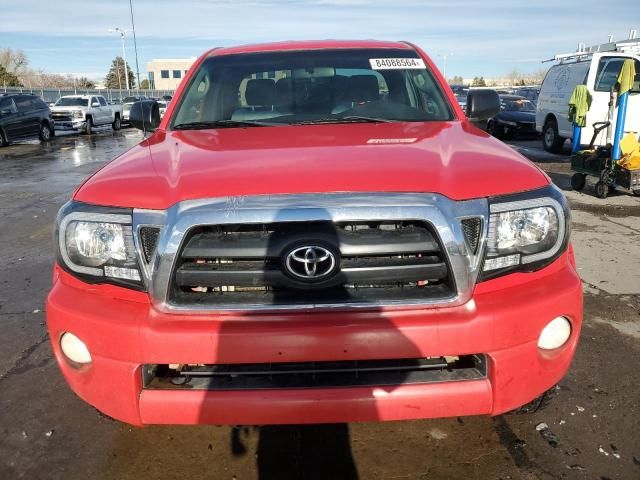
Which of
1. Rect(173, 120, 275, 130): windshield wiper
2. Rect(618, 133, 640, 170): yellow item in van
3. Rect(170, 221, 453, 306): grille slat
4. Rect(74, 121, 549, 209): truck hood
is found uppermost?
Rect(173, 120, 275, 130): windshield wiper

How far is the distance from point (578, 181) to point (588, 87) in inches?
163

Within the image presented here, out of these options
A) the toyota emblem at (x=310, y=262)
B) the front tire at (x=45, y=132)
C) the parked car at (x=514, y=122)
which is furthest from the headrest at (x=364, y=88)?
the front tire at (x=45, y=132)

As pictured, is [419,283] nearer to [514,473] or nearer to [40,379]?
[514,473]

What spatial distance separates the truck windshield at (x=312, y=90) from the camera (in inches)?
128

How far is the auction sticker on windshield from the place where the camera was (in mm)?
3568

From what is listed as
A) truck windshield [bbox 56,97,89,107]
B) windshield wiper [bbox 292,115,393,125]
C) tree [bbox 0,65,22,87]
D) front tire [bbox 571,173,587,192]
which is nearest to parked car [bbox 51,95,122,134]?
truck windshield [bbox 56,97,89,107]

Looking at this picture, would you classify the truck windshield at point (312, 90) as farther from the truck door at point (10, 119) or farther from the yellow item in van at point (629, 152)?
the truck door at point (10, 119)

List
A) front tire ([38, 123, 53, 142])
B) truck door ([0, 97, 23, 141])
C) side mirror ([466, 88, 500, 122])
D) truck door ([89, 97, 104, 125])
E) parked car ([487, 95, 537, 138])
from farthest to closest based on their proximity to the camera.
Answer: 1. truck door ([89, 97, 104, 125])
2. front tire ([38, 123, 53, 142])
3. truck door ([0, 97, 23, 141])
4. parked car ([487, 95, 537, 138])
5. side mirror ([466, 88, 500, 122])

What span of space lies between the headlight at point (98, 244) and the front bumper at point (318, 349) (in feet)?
0.36

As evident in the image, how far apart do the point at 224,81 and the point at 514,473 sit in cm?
282

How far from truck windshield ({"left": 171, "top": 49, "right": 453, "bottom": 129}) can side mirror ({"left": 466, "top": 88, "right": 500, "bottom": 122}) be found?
1.47 ft

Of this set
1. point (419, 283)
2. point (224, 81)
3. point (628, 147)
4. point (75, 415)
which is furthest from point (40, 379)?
point (628, 147)

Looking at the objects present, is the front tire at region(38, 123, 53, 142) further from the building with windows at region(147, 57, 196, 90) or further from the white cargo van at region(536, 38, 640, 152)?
the building with windows at region(147, 57, 196, 90)

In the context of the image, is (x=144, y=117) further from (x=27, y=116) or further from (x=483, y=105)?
(x=27, y=116)
